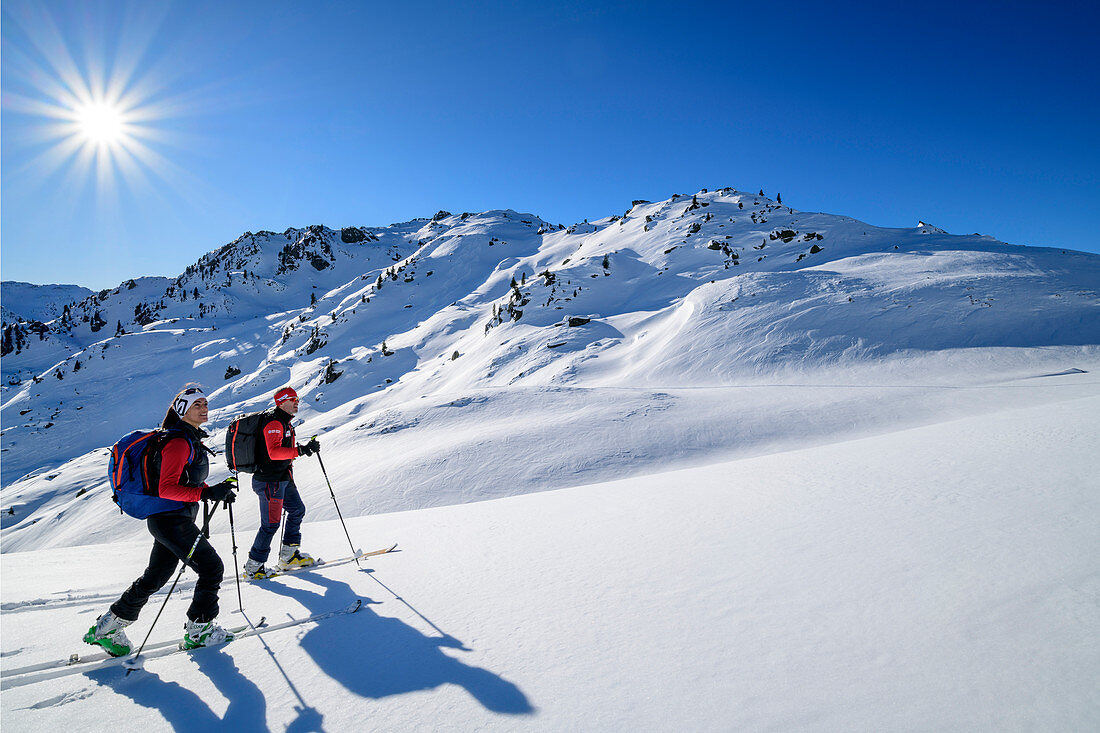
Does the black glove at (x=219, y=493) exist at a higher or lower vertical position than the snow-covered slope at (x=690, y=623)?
higher

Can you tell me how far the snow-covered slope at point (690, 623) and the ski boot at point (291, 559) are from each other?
0.34 metres

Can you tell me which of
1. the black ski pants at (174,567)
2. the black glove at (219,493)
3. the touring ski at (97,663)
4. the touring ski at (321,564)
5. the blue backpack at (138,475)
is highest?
the blue backpack at (138,475)

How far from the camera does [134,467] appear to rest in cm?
391

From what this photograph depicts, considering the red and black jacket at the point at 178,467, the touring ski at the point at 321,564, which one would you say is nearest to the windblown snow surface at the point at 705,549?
the touring ski at the point at 321,564

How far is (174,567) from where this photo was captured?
4.07 m

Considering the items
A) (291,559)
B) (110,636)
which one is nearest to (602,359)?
(291,559)

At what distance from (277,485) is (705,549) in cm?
560

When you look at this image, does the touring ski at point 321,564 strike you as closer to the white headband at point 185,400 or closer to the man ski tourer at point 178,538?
the man ski tourer at point 178,538

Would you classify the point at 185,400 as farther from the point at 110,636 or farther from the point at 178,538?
the point at 110,636

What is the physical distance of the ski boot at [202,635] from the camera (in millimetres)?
3943

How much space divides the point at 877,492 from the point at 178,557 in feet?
25.8

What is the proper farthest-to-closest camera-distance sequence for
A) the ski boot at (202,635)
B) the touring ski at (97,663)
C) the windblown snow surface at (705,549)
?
the ski boot at (202,635) < the touring ski at (97,663) < the windblown snow surface at (705,549)

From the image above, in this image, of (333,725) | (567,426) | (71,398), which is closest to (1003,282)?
(567,426)

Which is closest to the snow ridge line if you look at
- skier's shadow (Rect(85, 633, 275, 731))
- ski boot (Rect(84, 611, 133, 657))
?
ski boot (Rect(84, 611, 133, 657))
